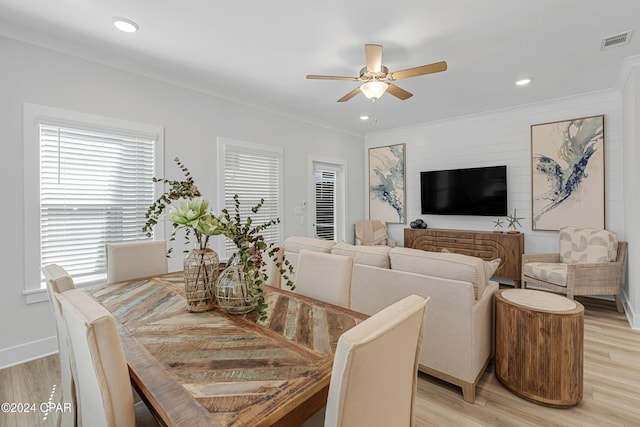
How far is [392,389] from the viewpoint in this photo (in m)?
0.92

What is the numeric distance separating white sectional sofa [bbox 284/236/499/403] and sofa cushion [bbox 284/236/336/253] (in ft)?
1.33

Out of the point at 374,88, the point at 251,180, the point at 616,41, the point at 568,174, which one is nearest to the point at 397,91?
the point at 374,88

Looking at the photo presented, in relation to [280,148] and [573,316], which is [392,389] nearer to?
[573,316]

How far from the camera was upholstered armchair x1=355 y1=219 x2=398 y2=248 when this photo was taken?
222 inches

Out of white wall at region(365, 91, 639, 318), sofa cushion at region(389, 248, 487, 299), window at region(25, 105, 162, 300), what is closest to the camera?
sofa cushion at region(389, 248, 487, 299)

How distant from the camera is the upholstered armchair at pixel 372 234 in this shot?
222 inches

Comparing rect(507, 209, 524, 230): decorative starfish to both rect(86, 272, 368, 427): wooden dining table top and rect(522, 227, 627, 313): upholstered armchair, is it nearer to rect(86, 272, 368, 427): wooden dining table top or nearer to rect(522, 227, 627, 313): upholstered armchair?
rect(522, 227, 627, 313): upholstered armchair

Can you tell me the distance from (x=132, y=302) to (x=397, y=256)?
172 centimetres

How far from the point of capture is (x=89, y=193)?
9.29 feet

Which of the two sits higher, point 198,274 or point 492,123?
point 492,123

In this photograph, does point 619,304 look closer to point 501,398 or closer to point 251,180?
point 501,398

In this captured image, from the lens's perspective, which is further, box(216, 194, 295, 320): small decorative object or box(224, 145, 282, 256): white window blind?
box(224, 145, 282, 256): white window blind

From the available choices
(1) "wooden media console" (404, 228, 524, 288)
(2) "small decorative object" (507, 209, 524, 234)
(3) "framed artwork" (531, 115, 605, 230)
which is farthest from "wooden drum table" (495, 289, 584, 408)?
(2) "small decorative object" (507, 209, 524, 234)

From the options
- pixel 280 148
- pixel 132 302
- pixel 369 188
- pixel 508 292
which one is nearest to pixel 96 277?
pixel 132 302
